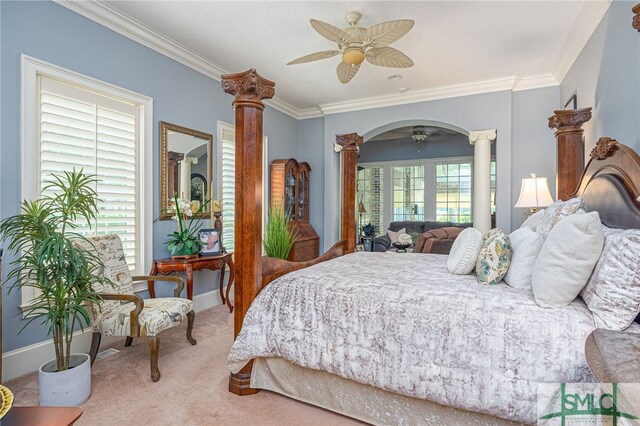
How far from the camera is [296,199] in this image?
5.41 m

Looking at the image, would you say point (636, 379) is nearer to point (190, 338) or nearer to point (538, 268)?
point (538, 268)

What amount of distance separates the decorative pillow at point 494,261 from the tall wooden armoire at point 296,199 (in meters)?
3.22

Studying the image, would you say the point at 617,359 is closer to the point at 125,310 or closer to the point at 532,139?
the point at 125,310

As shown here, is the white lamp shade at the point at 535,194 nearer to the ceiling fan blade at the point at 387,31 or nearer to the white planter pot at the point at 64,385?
the ceiling fan blade at the point at 387,31

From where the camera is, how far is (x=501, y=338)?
1460mm

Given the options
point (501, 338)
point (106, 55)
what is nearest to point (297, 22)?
point (106, 55)

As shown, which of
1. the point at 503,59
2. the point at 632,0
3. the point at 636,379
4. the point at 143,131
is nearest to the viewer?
the point at 636,379

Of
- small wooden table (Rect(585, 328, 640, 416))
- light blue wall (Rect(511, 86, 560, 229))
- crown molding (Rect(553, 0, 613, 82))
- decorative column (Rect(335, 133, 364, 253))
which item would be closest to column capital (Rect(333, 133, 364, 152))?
decorative column (Rect(335, 133, 364, 253))

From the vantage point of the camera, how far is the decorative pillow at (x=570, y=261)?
1.44 m

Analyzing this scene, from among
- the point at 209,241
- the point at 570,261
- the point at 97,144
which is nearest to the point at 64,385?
the point at 209,241

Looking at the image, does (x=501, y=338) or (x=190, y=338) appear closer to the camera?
(x=501, y=338)

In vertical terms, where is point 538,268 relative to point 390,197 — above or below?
below

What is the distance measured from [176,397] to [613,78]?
12.1 feet

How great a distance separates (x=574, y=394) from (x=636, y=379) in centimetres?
57
